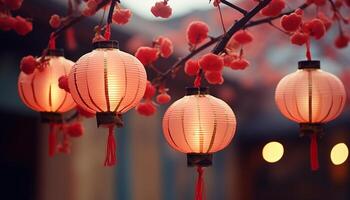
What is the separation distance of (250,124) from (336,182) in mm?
1623

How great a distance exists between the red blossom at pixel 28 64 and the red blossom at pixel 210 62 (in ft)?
2.31

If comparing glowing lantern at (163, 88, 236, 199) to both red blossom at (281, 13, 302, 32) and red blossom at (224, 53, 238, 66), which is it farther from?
red blossom at (281, 13, 302, 32)

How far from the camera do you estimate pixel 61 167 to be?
19.2 feet

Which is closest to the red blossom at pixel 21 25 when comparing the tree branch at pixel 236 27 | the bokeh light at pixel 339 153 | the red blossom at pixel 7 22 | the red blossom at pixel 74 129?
the red blossom at pixel 7 22

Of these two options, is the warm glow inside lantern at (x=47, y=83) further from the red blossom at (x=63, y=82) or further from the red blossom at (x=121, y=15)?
the red blossom at (x=121, y=15)

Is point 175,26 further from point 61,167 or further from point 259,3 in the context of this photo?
point 259,3

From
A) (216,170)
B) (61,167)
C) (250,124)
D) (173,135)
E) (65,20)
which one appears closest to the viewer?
(173,135)

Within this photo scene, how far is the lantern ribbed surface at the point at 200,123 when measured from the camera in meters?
2.28

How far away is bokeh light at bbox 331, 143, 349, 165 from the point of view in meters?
8.64

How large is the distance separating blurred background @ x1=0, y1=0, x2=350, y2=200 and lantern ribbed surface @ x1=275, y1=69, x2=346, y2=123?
8.29 ft

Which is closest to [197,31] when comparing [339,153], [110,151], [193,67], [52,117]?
[193,67]

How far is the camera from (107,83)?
2.22 m

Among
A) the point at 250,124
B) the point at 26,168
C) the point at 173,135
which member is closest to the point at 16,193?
the point at 26,168

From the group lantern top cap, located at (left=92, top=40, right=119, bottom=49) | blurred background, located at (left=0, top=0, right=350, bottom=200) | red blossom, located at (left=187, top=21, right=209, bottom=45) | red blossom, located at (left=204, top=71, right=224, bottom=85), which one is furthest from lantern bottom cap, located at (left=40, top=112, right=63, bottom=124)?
blurred background, located at (left=0, top=0, right=350, bottom=200)
